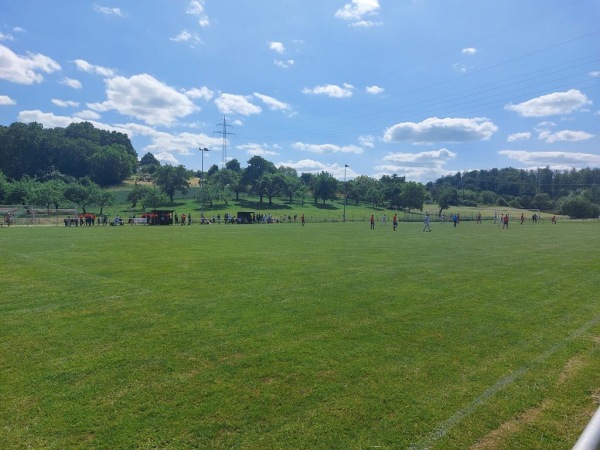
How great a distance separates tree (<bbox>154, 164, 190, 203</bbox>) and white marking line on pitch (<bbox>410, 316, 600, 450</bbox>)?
107 meters

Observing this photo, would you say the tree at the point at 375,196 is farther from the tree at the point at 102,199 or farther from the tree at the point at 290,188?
the tree at the point at 102,199

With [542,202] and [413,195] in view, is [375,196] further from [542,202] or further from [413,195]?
[542,202]

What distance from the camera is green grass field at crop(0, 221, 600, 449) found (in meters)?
4.10

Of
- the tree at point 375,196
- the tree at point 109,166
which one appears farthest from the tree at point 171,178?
the tree at point 375,196

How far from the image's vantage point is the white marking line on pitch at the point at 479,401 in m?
3.96

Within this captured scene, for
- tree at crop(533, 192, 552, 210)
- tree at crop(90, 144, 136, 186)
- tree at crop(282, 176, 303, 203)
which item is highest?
tree at crop(90, 144, 136, 186)

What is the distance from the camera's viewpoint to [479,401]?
471 centimetres

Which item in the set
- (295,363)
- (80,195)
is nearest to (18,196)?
(80,195)

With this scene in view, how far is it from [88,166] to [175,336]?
158984 millimetres

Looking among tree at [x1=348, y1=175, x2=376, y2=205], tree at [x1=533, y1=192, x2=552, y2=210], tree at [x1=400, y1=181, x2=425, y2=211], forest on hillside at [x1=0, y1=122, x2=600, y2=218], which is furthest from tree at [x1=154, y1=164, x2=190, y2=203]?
tree at [x1=533, y1=192, x2=552, y2=210]

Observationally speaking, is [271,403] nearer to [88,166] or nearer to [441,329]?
[441,329]

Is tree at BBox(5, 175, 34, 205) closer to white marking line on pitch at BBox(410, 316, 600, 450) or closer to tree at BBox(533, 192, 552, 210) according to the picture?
white marking line on pitch at BBox(410, 316, 600, 450)

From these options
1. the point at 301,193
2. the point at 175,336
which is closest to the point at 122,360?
the point at 175,336

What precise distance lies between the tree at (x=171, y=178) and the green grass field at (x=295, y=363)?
97.9 meters
